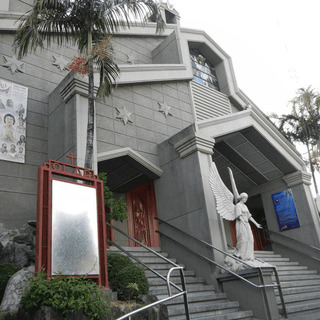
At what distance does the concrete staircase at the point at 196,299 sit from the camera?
7275 mm

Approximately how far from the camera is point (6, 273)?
6820mm

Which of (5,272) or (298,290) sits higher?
(5,272)

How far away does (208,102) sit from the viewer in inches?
655

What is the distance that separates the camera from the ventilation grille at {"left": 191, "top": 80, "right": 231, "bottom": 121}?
1578cm

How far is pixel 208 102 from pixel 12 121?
363 inches

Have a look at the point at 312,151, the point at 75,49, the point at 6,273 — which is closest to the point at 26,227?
the point at 6,273

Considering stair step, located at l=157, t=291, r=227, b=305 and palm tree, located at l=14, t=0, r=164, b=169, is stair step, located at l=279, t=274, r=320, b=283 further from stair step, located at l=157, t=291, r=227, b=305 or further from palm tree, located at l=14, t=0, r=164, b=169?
palm tree, located at l=14, t=0, r=164, b=169

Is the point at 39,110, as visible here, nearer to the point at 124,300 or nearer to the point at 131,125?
the point at 131,125

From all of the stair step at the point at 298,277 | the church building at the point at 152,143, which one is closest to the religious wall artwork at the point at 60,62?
the church building at the point at 152,143

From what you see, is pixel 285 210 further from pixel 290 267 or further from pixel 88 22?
pixel 88 22

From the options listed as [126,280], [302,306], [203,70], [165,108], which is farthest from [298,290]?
[203,70]

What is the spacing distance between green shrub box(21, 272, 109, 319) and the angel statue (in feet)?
16.0

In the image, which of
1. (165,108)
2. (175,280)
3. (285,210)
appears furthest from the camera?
(285,210)

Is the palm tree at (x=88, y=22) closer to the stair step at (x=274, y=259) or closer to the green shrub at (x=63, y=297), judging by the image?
the green shrub at (x=63, y=297)
